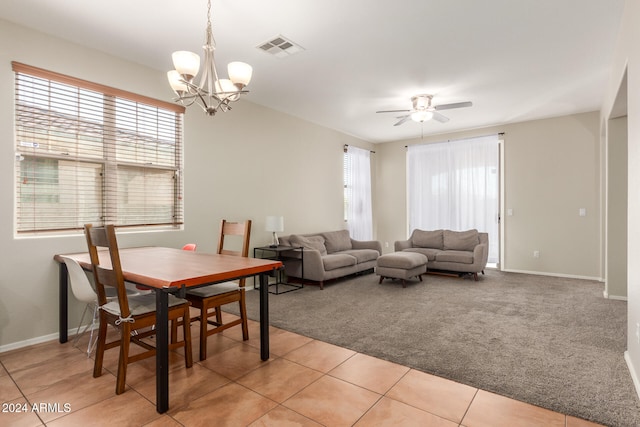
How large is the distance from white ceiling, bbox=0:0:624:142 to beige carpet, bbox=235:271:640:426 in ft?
9.05

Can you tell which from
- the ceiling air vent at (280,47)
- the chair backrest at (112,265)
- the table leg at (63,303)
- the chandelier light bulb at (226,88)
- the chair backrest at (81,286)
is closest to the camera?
the chair backrest at (112,265)

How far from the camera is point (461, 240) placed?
6.02 m

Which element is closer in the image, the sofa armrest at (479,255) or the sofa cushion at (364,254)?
the sofa armrest at (479,255)

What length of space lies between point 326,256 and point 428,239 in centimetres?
223

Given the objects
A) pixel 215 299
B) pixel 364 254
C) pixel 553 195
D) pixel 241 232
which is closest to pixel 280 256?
pixel 364 254

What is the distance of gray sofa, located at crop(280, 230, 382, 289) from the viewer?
4.99 metres

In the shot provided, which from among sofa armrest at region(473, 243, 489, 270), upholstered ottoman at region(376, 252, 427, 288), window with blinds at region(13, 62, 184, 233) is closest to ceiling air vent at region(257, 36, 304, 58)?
window with blinds at region(13, 62, 184, 233)

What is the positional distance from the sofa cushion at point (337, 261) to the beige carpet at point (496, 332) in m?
0.32

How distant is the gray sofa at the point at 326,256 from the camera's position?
499 cm

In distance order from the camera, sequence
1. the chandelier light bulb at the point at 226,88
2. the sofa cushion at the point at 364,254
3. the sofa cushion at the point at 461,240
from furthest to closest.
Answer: the sofa cushion at the point at 461,240
the sofa cushion at the point at 364,254
the chandelier light bulb at the point at 226,88

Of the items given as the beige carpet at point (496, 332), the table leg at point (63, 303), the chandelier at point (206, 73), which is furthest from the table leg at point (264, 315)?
the table leg at point (63, 303)

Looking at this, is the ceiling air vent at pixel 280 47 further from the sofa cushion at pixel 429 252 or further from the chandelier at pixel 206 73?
the sofa cushion at pixel 429 252

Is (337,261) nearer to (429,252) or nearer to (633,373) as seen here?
(429,252)

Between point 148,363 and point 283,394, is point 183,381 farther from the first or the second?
point 283,394
